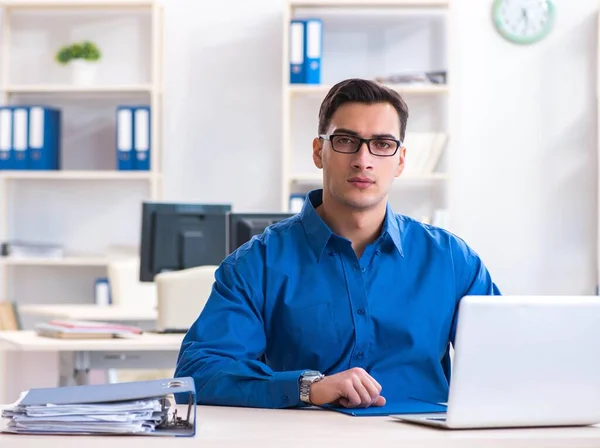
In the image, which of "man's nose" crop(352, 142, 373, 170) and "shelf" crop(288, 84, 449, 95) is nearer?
"man's nose" crop(352, 142, 373, 170)

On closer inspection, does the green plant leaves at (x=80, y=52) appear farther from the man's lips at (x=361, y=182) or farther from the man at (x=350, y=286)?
the man's lips at (x=361, y=182)

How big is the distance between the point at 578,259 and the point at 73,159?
264 cm

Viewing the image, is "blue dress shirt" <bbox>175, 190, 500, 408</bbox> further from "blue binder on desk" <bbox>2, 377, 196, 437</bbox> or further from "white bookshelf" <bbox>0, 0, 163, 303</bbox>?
"white bookshelf" <bbox>0, 0, 163, 303</bbox>

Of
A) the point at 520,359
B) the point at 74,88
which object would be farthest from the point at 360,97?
the point at 74,88

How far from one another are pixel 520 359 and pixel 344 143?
2.27ft

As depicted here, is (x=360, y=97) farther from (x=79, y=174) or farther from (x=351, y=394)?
(x=79, y=174)

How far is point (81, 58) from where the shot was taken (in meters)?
5.30

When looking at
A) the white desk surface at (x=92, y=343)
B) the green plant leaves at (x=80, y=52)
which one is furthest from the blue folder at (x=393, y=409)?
the green plant leaves at (x=80, y=52)

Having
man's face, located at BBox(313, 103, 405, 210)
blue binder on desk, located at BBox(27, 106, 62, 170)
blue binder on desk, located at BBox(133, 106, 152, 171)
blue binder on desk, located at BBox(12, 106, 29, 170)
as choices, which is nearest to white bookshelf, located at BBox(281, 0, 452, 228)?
blue binder on desk, located at BBox(133, 106, 152, 171)

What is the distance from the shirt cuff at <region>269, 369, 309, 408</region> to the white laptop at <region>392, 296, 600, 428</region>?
32cm

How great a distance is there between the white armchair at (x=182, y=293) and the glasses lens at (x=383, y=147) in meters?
1.47

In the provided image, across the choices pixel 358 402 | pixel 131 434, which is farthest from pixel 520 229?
pixel 131 434

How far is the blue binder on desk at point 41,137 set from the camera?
17.0ft

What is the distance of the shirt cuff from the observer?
176 centimetres
